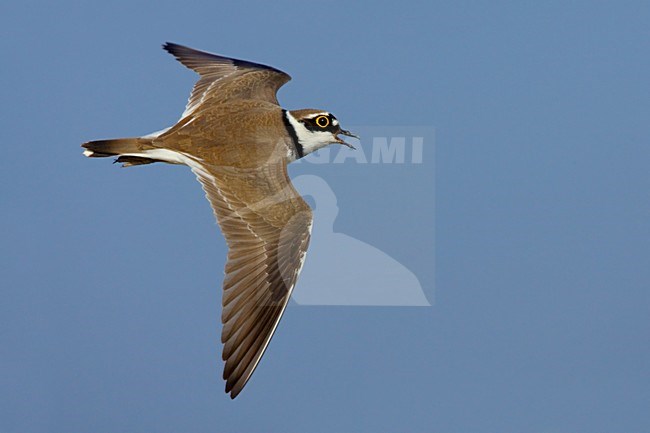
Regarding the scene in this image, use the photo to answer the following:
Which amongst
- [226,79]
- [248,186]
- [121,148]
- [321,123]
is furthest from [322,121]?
[121,148]

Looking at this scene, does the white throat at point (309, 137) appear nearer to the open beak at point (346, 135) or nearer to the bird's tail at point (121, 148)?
the open beak at point (346, 135)

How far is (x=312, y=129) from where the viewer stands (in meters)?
9.17

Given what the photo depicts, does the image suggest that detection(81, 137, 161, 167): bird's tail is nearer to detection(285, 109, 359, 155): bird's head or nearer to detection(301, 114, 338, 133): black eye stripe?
detection(285, 109, 359, 155): bird's head

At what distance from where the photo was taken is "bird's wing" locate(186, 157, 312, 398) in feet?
25.0

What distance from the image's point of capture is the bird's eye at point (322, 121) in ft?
30.2

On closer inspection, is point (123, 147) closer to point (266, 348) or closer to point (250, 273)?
point (250, 273)

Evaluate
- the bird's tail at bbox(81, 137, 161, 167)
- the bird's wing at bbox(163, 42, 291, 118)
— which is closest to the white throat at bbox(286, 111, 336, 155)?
the bird's wing at bbox(163, 42, 291, 118)

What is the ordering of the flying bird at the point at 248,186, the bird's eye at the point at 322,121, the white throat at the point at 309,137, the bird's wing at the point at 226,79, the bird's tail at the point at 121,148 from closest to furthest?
the flying bird at the point at 248,186 < the bird's tail at the point at 121,148 < the white throat at the point at 309,137 < the bird's eye at the point at 322,121 < the bird's wing at the point at 226,79

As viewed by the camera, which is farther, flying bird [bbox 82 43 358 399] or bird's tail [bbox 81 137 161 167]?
bird's tail [bbox 81 137 161 167]

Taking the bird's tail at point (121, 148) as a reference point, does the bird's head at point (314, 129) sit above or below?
above

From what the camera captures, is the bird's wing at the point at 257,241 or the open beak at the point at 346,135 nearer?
the bird's wing at the point at 257,241

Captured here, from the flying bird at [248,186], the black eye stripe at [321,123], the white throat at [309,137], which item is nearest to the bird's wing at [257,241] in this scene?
the flying bird at [248,186]

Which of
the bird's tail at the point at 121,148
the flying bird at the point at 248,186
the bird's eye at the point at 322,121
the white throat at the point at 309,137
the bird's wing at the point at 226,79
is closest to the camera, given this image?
the flying bird at the point at 248,186

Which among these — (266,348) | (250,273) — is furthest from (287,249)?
(266,348)
